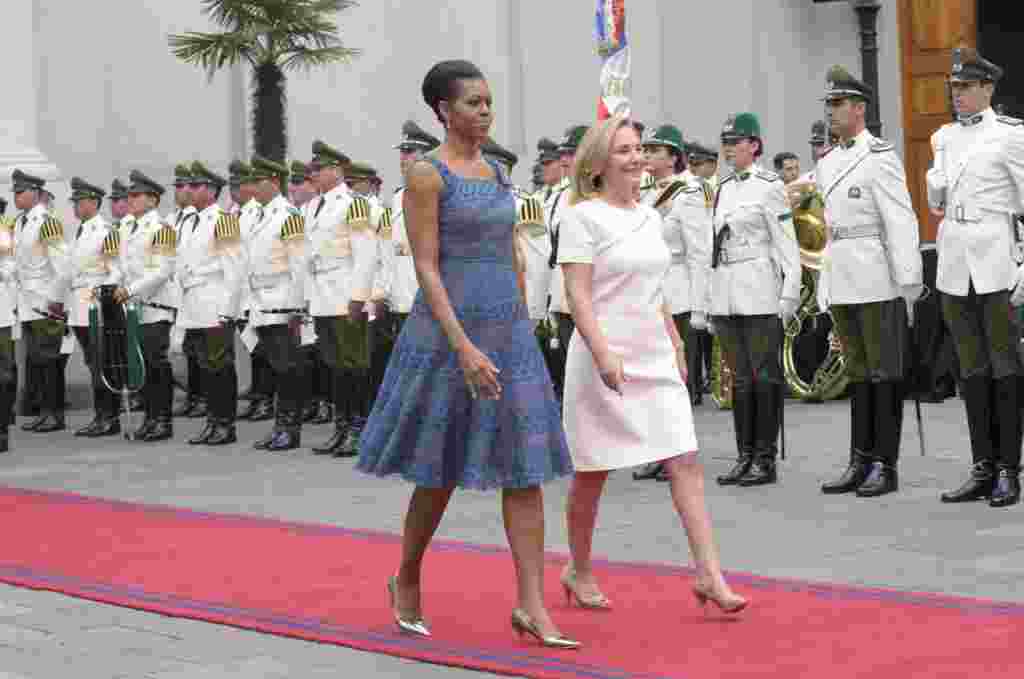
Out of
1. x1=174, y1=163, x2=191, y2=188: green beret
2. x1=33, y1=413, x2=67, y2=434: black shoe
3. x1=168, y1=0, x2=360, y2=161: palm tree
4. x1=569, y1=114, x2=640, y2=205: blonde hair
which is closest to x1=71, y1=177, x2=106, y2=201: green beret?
x1=174, y1=163, x2=191, y2=188: green beret

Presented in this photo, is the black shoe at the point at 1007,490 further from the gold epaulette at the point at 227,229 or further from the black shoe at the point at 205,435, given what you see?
the black shoe at the point at 205,435

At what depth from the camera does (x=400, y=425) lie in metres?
7.28

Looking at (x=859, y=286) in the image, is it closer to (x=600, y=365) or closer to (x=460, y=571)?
(x=460, y=571)

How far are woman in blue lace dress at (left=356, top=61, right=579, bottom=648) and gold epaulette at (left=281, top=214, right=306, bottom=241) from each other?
7368 millimetres

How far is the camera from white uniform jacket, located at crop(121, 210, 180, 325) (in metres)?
15.6

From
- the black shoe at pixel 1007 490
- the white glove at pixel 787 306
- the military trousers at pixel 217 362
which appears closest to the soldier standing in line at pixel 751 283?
the white glove at pixel 787 306

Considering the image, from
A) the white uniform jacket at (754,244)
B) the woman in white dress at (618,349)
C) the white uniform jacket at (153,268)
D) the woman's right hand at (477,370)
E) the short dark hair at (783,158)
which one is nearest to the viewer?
the woman's right hand at (477,370)

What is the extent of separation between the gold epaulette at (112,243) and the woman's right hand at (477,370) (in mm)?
9561

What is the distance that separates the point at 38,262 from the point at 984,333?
29.0ft

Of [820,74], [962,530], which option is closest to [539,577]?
[962,530]

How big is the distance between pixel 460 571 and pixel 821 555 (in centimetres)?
149

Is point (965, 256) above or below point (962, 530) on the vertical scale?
above

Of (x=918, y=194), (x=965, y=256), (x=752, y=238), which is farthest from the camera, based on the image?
(x=918, y=194)

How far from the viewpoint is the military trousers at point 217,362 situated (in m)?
15.2
